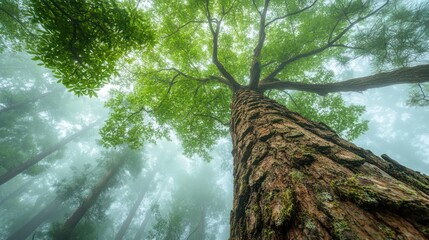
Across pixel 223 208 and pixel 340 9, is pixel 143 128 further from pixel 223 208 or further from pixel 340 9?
pixel 223 208

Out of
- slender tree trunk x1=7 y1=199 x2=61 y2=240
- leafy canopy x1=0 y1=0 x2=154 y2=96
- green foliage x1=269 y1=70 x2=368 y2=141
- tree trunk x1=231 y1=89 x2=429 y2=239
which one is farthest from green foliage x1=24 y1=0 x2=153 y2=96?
slender tree trunk x1=7 y1=199 x2=61 y2=240

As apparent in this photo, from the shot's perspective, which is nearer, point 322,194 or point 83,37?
point 322,194

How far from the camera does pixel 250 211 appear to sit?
150cm

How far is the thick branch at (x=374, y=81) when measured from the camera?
3.99 m

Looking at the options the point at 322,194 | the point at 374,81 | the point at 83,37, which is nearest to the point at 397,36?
the point at 374,81

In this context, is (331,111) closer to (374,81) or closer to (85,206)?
(374,81)

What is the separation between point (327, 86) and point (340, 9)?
315cm

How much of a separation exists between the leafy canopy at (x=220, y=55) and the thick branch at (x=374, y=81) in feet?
2.82

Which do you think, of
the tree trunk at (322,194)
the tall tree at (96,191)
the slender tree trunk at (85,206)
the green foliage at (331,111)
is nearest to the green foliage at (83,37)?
the tree trunk at (322,194)

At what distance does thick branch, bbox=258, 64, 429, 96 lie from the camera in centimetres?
399

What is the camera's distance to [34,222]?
2981 centimetres

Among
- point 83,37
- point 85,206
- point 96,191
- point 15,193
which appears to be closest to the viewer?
point 83,37

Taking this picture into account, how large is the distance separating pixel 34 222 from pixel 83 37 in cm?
3944

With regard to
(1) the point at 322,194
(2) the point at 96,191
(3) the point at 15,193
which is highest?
(3) the point at 15,193
